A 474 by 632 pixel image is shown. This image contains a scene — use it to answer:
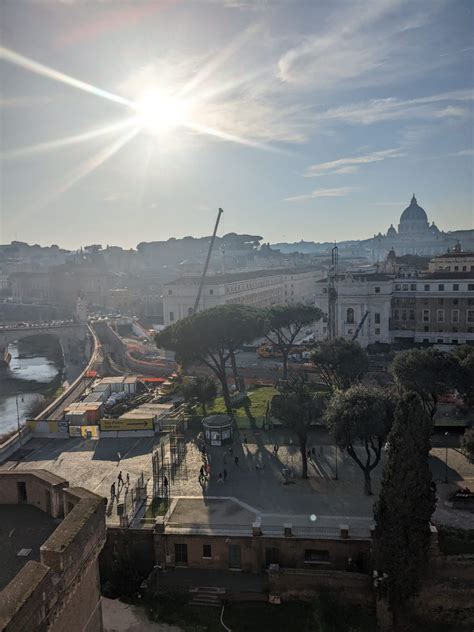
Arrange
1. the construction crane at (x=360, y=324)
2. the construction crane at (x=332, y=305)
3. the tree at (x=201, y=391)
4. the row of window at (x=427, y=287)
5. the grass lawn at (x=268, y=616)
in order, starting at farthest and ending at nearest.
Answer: the construction crane at (x=360, y=324) → the construction crane at (x=332, y=305) → the row of window at (x=427, y=287) → the tree at (x=201, y=391) → the grass lawn at (x=268, y=616)

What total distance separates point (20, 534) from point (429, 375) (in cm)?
1757

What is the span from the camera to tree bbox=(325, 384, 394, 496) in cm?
1789

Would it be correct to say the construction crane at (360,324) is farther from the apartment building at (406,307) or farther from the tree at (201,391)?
the tree at (201,391)

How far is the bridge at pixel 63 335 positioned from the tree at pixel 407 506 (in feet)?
177

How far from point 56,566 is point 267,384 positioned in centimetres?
2753

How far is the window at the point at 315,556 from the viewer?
16000 millimetres

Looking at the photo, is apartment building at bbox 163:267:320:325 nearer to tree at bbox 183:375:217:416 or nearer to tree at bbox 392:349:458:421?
tree at bbox 183:375:217:416

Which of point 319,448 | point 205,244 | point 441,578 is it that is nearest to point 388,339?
point 319,448

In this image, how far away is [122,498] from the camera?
19516 mm

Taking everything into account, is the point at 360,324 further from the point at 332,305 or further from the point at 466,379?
the point at 466,379

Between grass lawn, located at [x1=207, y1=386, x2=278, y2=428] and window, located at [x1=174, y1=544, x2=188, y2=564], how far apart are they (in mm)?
10187

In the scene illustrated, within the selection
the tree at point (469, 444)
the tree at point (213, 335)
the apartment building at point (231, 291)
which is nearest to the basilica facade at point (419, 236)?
the apartment building at point (231, 291)

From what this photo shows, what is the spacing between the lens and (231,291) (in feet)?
193

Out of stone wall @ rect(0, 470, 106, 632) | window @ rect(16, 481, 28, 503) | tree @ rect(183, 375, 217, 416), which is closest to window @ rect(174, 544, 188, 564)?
stone wall @ rect(0, 470, 106, 632)
